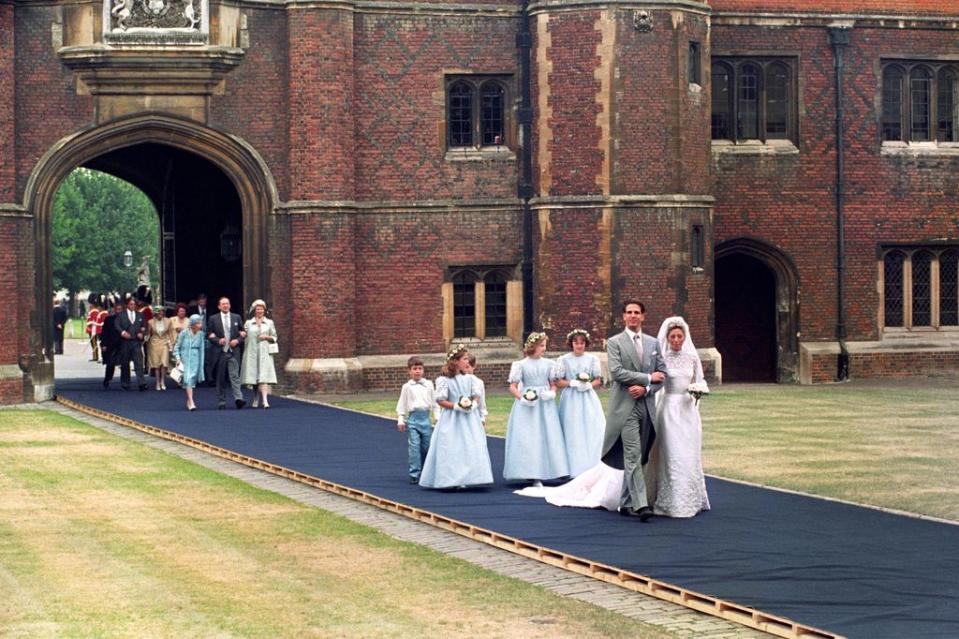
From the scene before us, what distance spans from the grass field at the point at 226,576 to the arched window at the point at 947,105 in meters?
19.7

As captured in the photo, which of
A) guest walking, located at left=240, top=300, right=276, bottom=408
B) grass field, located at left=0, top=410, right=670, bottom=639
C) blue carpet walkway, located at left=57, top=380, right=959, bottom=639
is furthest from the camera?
guest walking, located at left=240, top=300, right=276, bottom=408

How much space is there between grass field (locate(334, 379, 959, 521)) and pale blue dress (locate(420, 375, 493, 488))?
2.30 m

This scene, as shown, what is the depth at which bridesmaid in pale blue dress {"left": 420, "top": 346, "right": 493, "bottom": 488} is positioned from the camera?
16.4 meters

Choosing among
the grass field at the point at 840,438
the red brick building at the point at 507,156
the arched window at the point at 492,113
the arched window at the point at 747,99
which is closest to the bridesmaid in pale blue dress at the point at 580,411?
the grass field at the point at 840,438

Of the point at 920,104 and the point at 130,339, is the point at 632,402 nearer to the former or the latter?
the point at 130,339

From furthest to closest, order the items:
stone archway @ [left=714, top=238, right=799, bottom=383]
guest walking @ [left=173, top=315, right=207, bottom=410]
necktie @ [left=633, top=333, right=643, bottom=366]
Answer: stone archway @ [left=714, top=238, right=799, bottom=383] < guest walking @ [left=173, top=315, right=207, bottom=410] < necktie @ [left=633, top=333, right=643, bottom=366]

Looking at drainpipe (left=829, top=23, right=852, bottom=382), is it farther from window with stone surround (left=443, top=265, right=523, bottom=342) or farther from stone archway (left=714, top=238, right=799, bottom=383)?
window with stone surround (left=443, top=265, right=523, bottom=342)

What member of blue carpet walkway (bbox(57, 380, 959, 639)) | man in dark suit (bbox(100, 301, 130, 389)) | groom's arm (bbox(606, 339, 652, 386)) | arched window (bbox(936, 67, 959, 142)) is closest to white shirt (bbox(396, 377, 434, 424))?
blue carpet walkway (bbox(57, 380, 959, 639))

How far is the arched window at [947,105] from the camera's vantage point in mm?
32812

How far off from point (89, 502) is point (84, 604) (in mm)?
4953

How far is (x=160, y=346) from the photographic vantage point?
30469 millimetres

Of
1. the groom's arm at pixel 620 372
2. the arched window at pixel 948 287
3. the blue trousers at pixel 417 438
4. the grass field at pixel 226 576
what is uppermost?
the arched window at pixel 948 287

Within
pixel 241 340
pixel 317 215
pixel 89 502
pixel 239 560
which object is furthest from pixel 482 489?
pixel 317 215

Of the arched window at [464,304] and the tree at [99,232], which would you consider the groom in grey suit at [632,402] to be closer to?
the arched window at [464,304]
